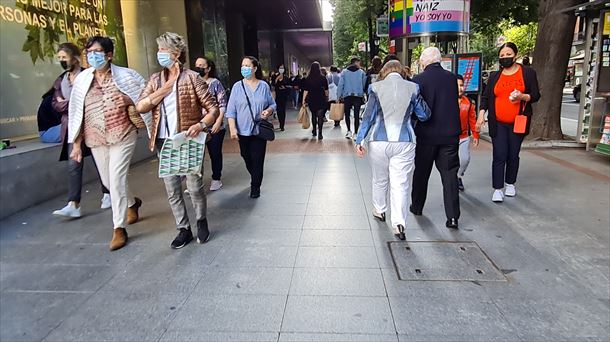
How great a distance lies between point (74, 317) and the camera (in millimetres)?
3080

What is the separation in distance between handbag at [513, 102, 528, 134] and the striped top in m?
4.17

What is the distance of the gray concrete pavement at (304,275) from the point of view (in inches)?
114

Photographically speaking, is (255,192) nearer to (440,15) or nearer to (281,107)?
(281,107)

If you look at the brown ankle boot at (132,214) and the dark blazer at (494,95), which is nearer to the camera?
the brown ankle boot at (132,214)

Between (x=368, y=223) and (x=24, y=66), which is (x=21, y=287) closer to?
(x=368, y=223)

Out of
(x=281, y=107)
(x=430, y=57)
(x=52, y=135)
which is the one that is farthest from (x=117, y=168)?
(x=281, y=107)

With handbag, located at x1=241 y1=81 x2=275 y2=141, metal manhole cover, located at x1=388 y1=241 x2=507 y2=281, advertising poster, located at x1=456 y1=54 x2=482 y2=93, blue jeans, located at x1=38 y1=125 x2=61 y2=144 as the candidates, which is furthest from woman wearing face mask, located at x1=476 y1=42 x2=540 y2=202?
advertising poster, located at x1=456 y1=54 x2=482 y2=93

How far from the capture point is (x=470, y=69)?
12055 mm

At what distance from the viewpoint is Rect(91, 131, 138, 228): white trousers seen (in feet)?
14.0

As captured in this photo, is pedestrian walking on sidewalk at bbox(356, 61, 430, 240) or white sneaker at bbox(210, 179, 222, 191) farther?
white sneaker at bbox(210, 179, 222, 191)

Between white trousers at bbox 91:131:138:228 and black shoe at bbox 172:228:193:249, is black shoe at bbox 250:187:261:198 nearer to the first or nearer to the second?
black shoe at bbox 172:228:193:249

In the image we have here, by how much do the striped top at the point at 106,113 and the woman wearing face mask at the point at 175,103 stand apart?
336mm

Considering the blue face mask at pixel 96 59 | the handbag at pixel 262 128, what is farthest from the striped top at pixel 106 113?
the handbag at pixel 262 128

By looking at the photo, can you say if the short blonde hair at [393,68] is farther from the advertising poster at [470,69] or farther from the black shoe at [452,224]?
the advertising poster at [470,69]
